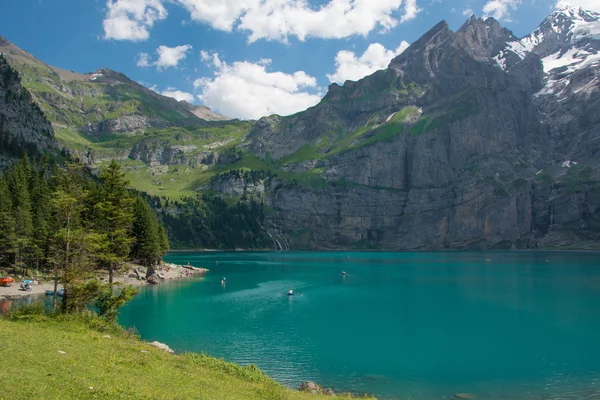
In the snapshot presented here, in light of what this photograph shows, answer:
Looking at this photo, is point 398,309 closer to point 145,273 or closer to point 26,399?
point 145,273

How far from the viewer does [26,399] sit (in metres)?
14.2

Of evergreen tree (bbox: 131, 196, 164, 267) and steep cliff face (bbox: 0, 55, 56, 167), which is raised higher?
steep cliff face (bbox: 0, 55, 56, 167)

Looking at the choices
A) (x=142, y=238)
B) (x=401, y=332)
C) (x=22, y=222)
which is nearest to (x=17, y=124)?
(x=142, y=238)

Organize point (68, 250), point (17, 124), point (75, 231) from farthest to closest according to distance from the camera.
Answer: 1. point (17, 124)
2. point (75, 231)
3. point (68, 250)

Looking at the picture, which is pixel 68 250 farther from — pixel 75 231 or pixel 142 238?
pixel 142 238

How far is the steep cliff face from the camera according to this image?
466ft

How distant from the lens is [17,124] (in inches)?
6029

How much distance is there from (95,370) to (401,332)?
44.4 meters

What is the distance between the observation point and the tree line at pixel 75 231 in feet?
110

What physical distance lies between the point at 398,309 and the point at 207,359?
167ft

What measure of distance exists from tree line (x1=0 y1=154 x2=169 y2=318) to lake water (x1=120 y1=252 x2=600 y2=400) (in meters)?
11.6

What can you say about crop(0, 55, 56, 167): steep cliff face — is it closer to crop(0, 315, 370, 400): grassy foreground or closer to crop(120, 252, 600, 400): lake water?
crop(120, 252, 600, 400): lake water

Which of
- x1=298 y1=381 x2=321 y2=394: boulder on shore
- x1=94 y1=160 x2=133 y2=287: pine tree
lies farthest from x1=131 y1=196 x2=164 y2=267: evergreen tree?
x1=298 y1=381 x2=321 y2=394: boulder on shore

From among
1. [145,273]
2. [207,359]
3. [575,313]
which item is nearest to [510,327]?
[575,313]
